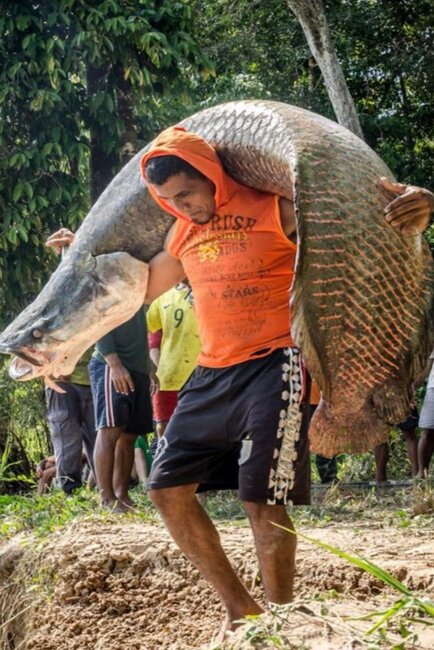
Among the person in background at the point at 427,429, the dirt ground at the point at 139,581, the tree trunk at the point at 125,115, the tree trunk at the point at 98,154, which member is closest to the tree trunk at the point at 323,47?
the tree trunk at the point at 125,115

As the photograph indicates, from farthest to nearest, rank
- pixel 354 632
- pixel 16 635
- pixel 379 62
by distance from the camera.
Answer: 1. pixel 379 62
2. pixel 16 635
3. pixel 354 632

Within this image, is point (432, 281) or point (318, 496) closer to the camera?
point (432, 281)

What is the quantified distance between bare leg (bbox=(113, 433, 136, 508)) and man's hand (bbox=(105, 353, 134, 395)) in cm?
35

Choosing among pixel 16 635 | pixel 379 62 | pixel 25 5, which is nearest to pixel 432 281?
pixel 16 635

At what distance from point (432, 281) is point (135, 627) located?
239 cm

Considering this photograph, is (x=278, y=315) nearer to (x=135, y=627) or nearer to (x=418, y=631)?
(x=418, y=631)

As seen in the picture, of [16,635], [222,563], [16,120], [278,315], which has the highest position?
[16,120]

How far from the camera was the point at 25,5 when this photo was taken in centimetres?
900

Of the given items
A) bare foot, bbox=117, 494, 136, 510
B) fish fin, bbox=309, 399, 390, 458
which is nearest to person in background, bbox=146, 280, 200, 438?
bare foot, bbox=117, 494, 136, 510

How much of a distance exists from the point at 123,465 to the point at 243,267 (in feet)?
11.4

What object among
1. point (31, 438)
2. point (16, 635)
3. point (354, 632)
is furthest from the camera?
point (31, 438)

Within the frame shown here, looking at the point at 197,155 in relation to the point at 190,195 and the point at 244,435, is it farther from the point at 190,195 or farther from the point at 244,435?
the point at 244,435

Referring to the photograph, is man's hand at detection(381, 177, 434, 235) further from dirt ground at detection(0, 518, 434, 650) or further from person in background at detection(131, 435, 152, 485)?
person in background at detection(131, 435, 152, 485)

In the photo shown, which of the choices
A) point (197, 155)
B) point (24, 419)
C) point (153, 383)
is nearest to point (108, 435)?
point (153, 383)
